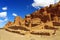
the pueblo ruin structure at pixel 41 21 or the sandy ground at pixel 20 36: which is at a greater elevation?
the pueblo ruin structure at pixel 41 21

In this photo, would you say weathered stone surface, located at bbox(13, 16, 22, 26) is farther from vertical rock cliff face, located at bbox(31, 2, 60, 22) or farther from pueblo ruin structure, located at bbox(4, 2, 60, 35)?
vertical rock cliff face, located at bbox(31, 2, 60, 22)

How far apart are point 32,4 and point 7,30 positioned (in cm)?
52

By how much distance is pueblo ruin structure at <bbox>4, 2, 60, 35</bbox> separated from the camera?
370cm

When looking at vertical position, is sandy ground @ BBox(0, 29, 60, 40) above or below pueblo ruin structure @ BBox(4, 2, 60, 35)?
below

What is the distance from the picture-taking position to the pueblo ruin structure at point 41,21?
3.70 metres

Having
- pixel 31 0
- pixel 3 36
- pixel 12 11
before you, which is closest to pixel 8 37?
pixel 3 36

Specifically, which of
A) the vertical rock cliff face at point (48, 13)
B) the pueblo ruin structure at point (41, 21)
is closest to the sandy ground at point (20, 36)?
the pueblo ruin structure at point (41, 21)

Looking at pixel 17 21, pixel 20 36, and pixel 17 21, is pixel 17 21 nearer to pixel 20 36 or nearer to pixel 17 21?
pixel 17 21

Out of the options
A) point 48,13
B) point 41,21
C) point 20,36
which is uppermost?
point 48,13

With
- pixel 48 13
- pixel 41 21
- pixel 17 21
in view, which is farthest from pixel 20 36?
pixel 48 13

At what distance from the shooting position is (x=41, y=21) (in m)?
3.72

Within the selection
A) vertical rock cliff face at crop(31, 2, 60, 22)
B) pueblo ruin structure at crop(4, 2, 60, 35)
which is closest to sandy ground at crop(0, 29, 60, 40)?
pueblo ruin structure at crop(4, 2, 60, 35)

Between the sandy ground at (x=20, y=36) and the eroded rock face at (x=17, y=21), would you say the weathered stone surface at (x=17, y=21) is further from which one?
the sandy ground at (x=20, y=36)

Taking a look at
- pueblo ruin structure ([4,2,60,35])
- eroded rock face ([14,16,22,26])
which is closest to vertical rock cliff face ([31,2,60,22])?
pueblo ruin structure ([4,2,60,35])
